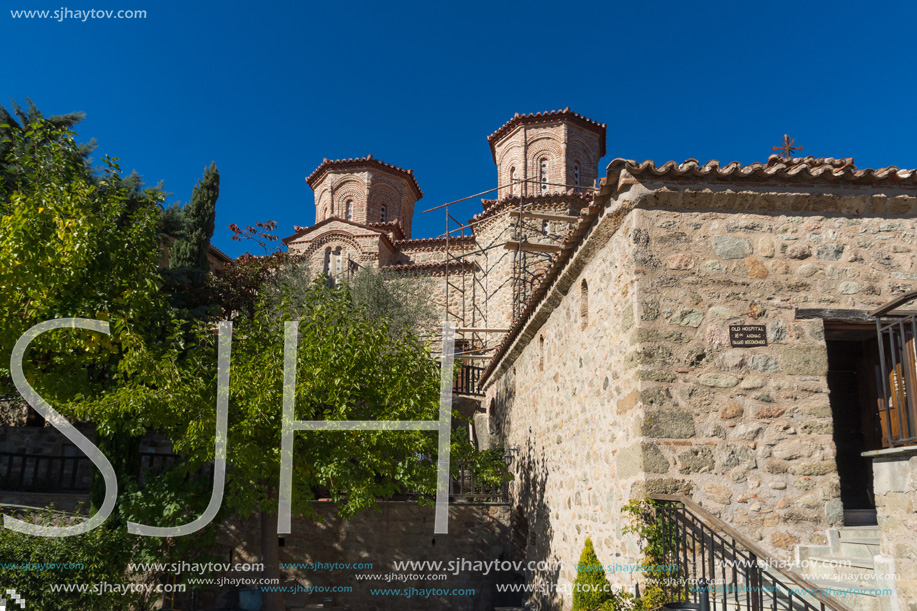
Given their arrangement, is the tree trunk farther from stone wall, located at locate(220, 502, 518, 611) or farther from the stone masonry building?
the stone masonry building

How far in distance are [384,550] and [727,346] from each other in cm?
694

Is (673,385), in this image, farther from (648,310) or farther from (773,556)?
(773,556)

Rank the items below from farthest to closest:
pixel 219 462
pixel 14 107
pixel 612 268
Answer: pixel 14 107
pixel 219 462
pixel 612 268

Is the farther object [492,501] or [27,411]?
[27,411]

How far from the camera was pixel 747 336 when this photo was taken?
19.0 ft

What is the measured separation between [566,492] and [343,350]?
3.37m

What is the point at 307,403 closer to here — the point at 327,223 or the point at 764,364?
the point at 764,364

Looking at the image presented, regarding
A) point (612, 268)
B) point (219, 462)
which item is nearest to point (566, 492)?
point (612, 268)

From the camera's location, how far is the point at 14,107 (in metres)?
13.0

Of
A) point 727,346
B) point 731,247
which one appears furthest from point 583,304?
point 727,346

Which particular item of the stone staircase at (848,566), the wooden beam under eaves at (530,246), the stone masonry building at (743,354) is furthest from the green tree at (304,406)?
the wooden beam under eaves at (530,246)

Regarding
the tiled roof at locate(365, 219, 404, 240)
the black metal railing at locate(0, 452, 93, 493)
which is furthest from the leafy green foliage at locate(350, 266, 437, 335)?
the black metal railing at locate(0, 452, 93, 493)

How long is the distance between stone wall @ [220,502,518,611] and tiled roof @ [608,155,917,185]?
7.07m

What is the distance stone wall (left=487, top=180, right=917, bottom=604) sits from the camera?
543cm
